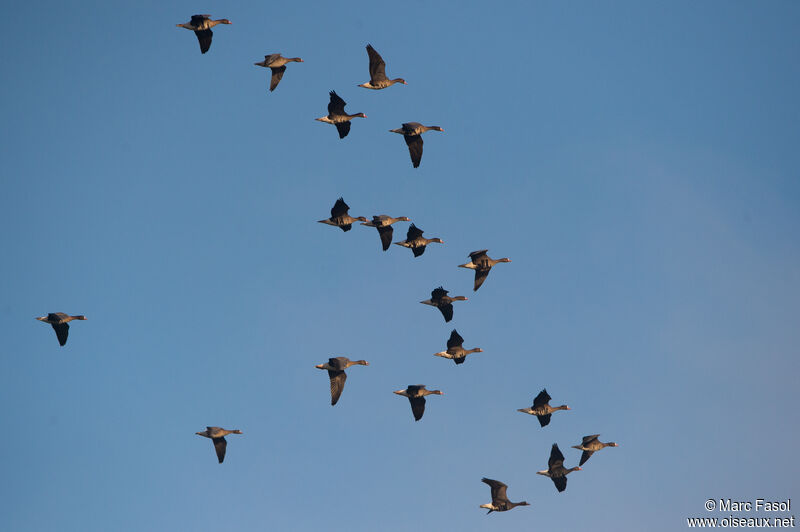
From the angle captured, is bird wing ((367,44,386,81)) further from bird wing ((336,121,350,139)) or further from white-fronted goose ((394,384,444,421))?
white-fronted goose ((394,384,444,421))

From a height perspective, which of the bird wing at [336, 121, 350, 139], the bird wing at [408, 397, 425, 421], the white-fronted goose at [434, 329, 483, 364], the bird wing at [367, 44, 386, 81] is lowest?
the bird wing at [408, 397, 425, 421]

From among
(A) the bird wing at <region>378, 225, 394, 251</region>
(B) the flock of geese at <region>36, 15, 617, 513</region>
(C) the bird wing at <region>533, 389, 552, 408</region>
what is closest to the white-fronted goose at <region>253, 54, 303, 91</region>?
(B) the flock of geese at <region>36, 15, 617, 513</region>

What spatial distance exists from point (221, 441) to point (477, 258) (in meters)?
17.3

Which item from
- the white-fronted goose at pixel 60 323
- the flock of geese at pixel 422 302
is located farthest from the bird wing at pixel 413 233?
the white-fronted goose at pixel 60 323

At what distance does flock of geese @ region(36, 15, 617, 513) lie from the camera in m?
91.2

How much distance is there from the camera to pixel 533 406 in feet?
310

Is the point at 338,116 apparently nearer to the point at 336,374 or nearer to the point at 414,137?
the point at 414,137

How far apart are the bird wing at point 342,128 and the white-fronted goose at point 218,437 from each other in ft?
56.4

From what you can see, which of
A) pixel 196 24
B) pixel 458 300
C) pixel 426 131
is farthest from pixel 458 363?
pixel 196 24

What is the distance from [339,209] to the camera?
93.6 m

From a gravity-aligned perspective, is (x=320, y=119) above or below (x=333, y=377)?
above

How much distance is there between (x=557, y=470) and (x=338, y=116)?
2285cm

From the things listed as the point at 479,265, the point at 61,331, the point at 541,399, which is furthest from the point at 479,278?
the point at 61,331

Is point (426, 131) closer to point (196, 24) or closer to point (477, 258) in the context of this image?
point (477, 258)
